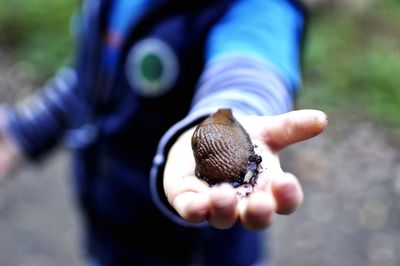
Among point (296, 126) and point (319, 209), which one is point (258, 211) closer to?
point (296, 126)

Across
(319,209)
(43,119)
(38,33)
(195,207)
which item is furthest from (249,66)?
(38,33)

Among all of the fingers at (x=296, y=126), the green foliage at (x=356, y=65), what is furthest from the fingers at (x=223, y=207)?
the green foliage at (x=356, y=65)

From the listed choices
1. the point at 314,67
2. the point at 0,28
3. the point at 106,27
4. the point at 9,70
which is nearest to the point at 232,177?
the point at 106,27

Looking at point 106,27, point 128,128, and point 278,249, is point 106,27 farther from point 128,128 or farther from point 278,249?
point 278,249

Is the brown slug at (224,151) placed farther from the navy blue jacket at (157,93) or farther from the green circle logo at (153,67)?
the green circle logo at (153,67)

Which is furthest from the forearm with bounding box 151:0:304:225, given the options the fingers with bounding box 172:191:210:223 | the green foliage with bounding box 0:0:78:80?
the green foliage with bounding box 0:0:78:80
